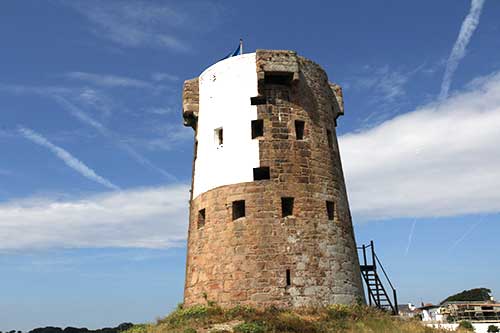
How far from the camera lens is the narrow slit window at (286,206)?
18.4m

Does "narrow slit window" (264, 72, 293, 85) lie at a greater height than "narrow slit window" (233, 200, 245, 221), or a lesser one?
greater

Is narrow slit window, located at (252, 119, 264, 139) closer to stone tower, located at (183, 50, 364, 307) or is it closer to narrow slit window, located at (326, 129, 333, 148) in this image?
stone tower, located at (183, 50, 364, 307)

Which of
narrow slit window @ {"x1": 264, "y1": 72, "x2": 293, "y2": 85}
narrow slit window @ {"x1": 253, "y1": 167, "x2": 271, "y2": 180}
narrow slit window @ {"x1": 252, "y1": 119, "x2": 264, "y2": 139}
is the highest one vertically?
narrow slit window @ {"x1": 264, "y1": 72, "x2": 293, "y2": 85}

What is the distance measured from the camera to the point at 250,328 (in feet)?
48.0

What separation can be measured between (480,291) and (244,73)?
63.1 metres

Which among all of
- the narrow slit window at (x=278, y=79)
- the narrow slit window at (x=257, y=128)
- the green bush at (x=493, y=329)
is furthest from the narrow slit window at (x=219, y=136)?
the green bush at (x=493, y=329)

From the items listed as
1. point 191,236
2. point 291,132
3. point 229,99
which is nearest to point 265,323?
point 191,236

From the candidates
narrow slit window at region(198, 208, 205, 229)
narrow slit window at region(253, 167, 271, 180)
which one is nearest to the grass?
narrow slit window at region(198, 208, 205, 229)

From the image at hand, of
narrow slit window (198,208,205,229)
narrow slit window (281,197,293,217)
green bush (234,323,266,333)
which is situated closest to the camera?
green bush (234,323,266,333)

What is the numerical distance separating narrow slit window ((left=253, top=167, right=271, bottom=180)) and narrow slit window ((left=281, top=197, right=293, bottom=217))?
116 centimetres

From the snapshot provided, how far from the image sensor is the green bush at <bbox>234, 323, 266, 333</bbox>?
47.5 ft

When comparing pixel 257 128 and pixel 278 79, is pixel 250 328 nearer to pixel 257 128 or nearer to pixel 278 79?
pixel 257 128

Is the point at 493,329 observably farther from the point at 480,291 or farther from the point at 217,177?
the point at 480,291

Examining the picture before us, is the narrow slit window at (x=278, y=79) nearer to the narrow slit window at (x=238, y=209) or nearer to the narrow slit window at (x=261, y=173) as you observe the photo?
the narrow slit window at (x=261, y=173)
